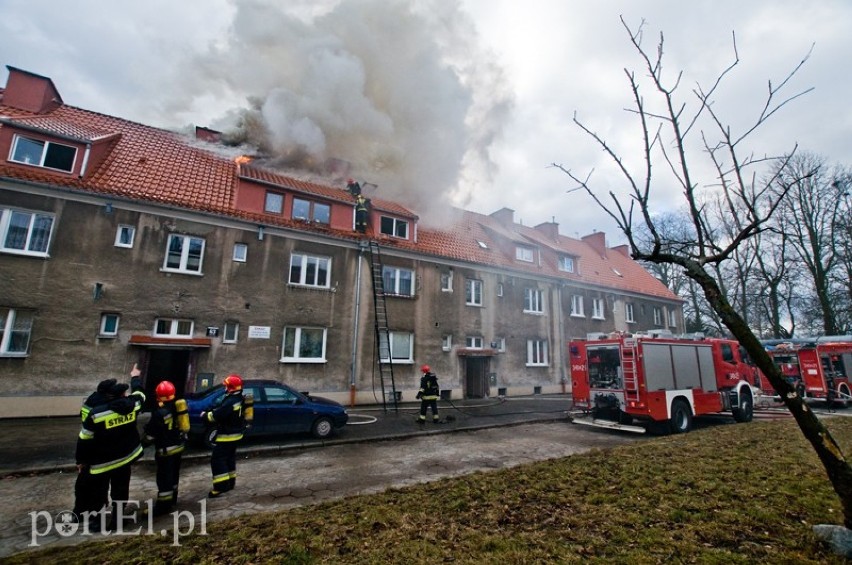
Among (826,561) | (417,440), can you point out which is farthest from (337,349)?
(826,561)

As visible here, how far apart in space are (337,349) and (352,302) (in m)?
1.93

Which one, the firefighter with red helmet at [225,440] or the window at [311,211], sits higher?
the window at [311,211]

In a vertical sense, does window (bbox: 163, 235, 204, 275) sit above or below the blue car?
above

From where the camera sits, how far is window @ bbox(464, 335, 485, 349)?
18.1 metres

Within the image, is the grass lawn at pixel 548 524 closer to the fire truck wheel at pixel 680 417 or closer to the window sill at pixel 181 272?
the fire truck wheel at pixel 680 417

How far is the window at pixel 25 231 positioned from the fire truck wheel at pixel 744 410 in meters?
21.9

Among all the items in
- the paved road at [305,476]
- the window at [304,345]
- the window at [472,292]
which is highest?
the window at [472,292]

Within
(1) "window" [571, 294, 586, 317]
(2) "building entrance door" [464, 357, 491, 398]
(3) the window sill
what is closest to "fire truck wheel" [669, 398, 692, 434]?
(2) "building entrance door" [464, 357, 491, 398]

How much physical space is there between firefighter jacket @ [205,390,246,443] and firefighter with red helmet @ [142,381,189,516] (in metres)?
0.39

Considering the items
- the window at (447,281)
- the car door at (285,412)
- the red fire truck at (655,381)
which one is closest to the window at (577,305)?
the window at (447,281)

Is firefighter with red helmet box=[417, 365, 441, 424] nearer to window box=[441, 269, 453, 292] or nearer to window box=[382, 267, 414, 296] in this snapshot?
window box=[382, 267, 414, 296]

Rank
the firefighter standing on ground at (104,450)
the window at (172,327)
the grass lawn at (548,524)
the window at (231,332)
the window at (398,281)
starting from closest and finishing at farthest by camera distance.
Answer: the grass lawn at (548,524), the firefighter standing on ground at (104,450), the window at (172,327), the window at (231,332), the window at (398,281)

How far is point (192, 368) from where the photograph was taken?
1234cm

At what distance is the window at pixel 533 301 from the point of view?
20688mm
